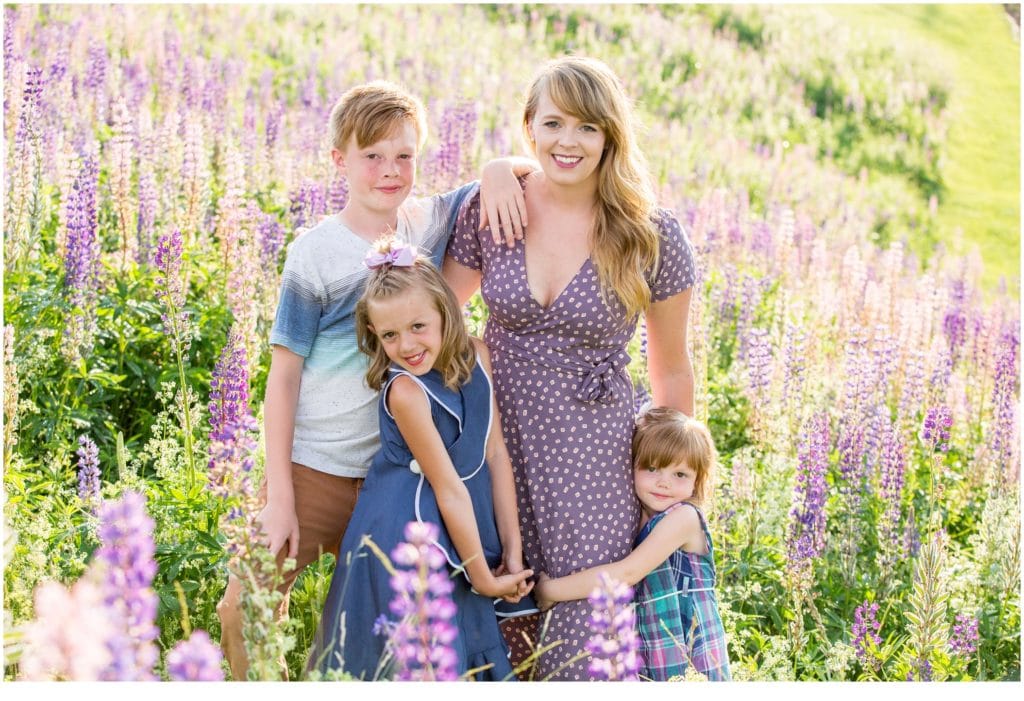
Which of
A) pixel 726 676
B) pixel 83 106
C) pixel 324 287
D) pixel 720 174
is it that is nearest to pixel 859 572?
pixel 726 676

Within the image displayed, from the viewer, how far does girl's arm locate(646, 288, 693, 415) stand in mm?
3959

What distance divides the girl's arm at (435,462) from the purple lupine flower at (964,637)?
203 centimetres


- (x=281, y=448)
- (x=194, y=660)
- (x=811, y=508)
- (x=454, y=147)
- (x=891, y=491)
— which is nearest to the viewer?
(x=194, y=660)

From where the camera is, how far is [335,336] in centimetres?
354

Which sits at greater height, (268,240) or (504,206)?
(268,240)

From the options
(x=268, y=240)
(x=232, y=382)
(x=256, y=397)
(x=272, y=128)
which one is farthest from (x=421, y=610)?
(x=272, y=128)

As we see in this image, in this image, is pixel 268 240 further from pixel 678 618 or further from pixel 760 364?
pixel 678 618

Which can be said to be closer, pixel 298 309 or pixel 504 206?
pixel 298 309

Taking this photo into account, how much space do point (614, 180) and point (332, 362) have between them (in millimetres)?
1148

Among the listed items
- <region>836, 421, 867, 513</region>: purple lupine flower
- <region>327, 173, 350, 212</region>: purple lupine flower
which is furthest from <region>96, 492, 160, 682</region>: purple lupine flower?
<region>327, 173, 350, 212</region>: purple lupine flower

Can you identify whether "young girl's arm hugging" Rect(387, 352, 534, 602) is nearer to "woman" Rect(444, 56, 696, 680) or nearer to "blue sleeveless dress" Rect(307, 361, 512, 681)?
"blue sleeveless dress" Rect(307, 361, 512, 681)

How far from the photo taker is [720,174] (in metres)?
11.2

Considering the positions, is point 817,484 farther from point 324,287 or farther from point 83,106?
point 83,106

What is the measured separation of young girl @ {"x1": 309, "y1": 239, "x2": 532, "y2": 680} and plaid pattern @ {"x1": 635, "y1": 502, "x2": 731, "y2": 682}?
500 mm
